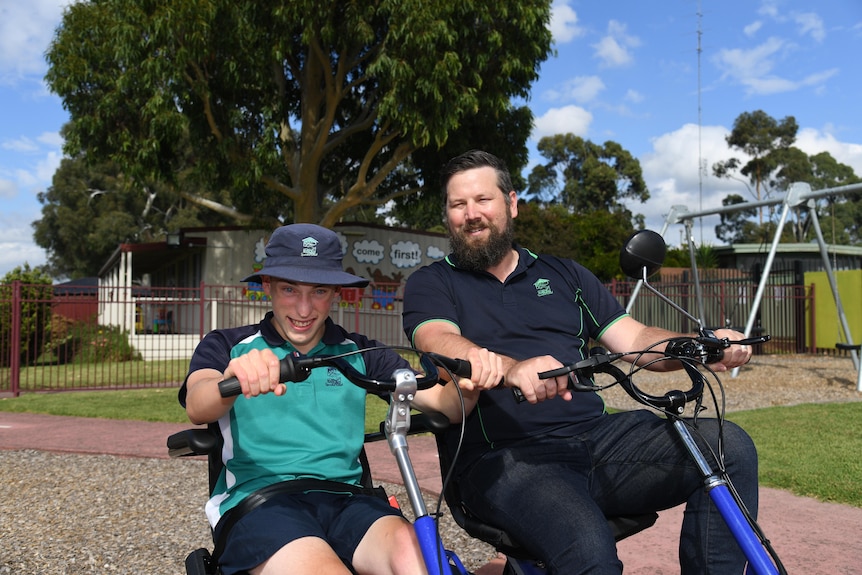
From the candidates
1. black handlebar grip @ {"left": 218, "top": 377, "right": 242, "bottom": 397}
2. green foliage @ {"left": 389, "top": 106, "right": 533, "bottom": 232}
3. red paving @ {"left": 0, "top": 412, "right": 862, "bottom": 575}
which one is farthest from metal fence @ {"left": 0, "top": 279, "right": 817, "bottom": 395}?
black handlebar grip @ {"left": 218, "top": 377, "right": 242, "bottom": 397}

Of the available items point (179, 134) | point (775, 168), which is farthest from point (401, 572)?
point (775, 168)

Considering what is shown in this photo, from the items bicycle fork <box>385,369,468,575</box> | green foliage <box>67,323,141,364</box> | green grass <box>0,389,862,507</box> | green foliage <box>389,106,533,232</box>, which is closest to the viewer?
bicycle fork <box>385,369,468,575</box>

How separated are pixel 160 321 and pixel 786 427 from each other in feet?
46.3

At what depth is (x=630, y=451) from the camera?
8.12 ft

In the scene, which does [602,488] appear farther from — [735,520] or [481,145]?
[481,145]

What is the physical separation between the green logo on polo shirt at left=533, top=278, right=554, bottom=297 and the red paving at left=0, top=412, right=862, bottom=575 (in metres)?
1.52

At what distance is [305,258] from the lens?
2520mm

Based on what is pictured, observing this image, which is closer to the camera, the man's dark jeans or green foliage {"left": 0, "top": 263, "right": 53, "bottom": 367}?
the man's dark jeans

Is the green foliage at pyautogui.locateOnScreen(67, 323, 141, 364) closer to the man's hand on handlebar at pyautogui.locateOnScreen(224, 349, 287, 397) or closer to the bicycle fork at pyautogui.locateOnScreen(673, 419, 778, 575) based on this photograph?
the man's hand on handlebar at pyautogui.locateOnScreen(224, 349, 287, 397)

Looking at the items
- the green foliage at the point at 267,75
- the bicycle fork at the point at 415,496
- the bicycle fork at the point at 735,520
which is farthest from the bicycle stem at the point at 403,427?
the green foliage at the point at 267,75

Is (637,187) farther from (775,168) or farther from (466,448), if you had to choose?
(466,448)

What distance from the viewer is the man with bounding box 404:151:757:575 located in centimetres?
→ 213

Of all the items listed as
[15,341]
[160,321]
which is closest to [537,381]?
[15,341]

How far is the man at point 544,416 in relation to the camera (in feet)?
6.99
